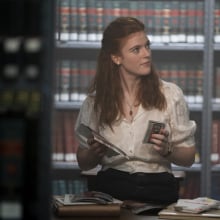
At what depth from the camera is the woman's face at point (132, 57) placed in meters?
3.50

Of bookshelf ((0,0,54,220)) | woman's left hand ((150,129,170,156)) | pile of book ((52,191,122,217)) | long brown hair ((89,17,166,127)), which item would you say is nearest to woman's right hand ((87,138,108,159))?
long brown hair ((89,17,166,127))

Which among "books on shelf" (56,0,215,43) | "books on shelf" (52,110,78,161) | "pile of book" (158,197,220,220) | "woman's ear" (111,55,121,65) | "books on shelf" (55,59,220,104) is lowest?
"books on shelf" (52,110,78,161)

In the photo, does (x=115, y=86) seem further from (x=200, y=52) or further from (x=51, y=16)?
(x=51, y=16)

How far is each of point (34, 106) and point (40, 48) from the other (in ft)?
0.15

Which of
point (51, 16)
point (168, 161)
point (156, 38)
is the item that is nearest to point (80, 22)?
point (156, 38)

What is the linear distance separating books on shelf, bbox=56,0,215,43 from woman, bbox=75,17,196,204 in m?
0.19

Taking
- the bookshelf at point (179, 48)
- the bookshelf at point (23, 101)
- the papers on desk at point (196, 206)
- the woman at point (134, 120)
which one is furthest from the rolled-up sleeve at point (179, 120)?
the bookshelf at point (23, 101)

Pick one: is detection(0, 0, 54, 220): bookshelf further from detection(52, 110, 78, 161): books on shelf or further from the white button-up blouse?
detection(52, 110, 78, 161): books on shelf

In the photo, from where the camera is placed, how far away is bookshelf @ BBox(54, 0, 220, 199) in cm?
384

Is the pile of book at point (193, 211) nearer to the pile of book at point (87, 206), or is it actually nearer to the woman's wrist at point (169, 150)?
the pile of book at point (87, 206)

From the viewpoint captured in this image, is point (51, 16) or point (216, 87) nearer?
point (51, 16)

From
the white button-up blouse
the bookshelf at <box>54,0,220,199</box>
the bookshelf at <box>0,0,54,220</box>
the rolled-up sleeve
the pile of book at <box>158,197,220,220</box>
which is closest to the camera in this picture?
the bookshelf at <box>0,0,54,220</box>

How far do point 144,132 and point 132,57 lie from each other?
430 mm

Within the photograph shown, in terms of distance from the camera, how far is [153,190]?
3.35 metres
